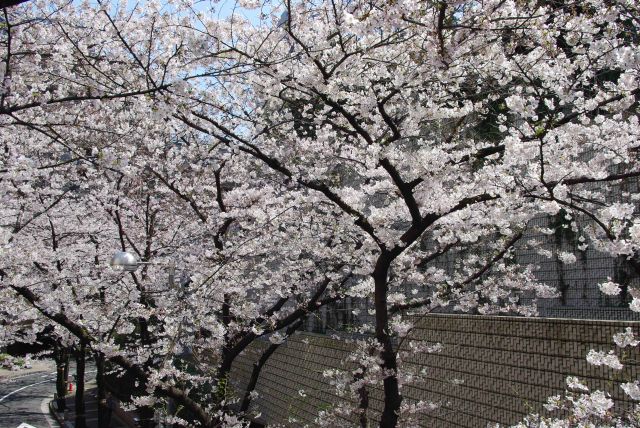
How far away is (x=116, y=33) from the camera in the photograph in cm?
538

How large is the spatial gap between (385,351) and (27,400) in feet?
74.7

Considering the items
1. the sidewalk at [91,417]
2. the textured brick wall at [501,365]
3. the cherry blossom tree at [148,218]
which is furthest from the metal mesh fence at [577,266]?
the sidewalk at [91,417]

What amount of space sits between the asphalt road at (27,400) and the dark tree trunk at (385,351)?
15876 mm

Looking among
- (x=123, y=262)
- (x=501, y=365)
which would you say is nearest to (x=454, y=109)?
(x=501, y=365)

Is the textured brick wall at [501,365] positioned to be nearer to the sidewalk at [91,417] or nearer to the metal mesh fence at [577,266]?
the metal mesh fence at [577,266]

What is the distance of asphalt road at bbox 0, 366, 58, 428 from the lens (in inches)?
772

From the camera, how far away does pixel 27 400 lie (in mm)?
23984

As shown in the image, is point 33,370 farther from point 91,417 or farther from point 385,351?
point 385,351

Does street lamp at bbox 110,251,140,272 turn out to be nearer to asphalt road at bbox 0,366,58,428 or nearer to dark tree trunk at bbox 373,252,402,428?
dark tree trunk at bbox 373,252,402,428

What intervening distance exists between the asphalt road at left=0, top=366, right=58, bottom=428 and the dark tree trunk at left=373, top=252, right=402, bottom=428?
15.9 metres

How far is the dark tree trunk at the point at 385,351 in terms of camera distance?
5.58 m

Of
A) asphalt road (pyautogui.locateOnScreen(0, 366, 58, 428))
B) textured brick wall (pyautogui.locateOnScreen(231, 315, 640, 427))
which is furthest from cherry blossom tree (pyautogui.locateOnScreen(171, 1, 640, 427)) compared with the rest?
asphalt road (pyautogui.locateOnScreen(0, 366, 58, 428))

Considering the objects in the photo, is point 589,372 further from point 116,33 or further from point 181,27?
point 116,33

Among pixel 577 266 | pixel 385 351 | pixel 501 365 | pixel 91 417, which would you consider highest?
pixel 577 266
